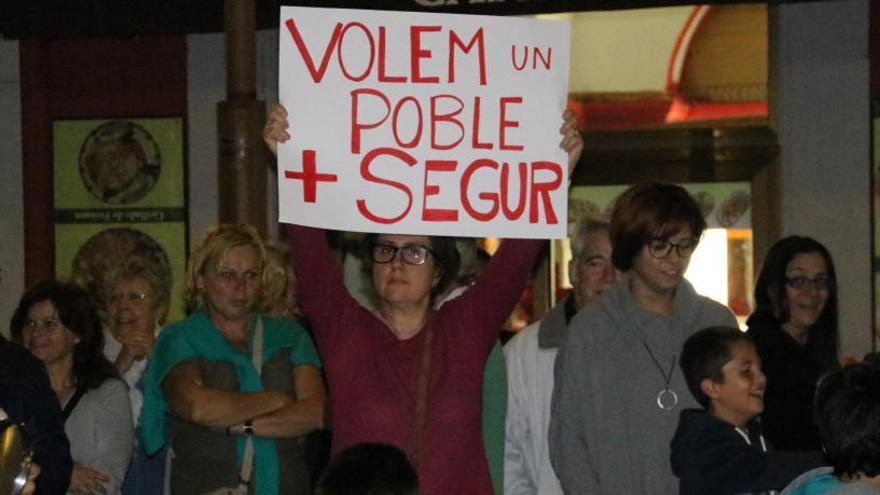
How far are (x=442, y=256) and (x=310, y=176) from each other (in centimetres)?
45

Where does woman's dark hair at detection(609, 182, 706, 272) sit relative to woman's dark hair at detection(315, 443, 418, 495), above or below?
above

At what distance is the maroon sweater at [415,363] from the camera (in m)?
4.79

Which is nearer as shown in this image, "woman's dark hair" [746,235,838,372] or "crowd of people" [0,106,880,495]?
"crowd of people" [0,106,880,495]

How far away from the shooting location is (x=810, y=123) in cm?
935

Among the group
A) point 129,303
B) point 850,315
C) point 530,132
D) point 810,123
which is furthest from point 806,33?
point 530,132

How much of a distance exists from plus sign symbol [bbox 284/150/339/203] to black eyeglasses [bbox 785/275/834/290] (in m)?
1.91

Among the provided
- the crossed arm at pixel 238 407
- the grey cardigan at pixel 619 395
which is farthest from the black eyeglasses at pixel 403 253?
the crossed arm at pixel 238 407

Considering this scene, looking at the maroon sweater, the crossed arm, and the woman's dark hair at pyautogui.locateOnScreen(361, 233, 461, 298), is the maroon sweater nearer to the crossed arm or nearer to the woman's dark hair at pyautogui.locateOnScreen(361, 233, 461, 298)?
the woman's dark hair at pyautogui.locateOnScreen(361, 233, 461, 298)

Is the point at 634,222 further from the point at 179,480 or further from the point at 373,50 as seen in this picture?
the point at 179,480

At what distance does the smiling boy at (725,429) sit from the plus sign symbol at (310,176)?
46.7 inches

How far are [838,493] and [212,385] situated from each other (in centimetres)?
236

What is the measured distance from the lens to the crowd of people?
4758mm

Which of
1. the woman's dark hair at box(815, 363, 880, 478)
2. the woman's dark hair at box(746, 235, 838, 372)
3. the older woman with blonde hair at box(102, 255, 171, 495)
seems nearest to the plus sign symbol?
the woman's dark hair at box(815, 363, 880, 478)

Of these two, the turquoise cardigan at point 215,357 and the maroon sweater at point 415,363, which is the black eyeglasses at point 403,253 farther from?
the turquoise cardigan at point 215,357
